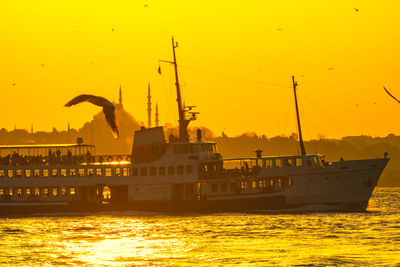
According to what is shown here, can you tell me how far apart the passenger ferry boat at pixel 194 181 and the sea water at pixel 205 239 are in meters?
1.10

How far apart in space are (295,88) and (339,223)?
19.0 m

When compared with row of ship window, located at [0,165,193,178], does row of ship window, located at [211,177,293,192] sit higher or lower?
lower

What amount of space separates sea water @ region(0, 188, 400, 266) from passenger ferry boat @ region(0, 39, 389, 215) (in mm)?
1095

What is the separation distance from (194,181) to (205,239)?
667 inches

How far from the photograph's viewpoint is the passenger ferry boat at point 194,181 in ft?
233

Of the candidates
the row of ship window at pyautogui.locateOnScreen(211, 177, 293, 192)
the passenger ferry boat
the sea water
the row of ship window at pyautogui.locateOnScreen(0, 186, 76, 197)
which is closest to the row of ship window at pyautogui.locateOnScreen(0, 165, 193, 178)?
the passenger ferry boat

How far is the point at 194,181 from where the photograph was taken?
7125 centimetres

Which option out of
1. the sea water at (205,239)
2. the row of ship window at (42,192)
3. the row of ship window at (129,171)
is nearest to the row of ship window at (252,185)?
the sea water at (205,239)

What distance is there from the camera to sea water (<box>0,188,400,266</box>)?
4631cm

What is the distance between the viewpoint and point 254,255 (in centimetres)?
4722

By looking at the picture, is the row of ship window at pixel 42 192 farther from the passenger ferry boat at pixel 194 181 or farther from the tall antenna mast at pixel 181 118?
the tall antenna mast at pixel 181 118

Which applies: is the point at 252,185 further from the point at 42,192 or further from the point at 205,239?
the point at 42,192

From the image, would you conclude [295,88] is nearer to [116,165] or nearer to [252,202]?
[252,202]

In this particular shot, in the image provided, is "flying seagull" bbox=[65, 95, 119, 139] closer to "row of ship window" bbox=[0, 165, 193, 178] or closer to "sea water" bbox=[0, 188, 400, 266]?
"row of ship window" bbox=[0, 165, 193, 178]
